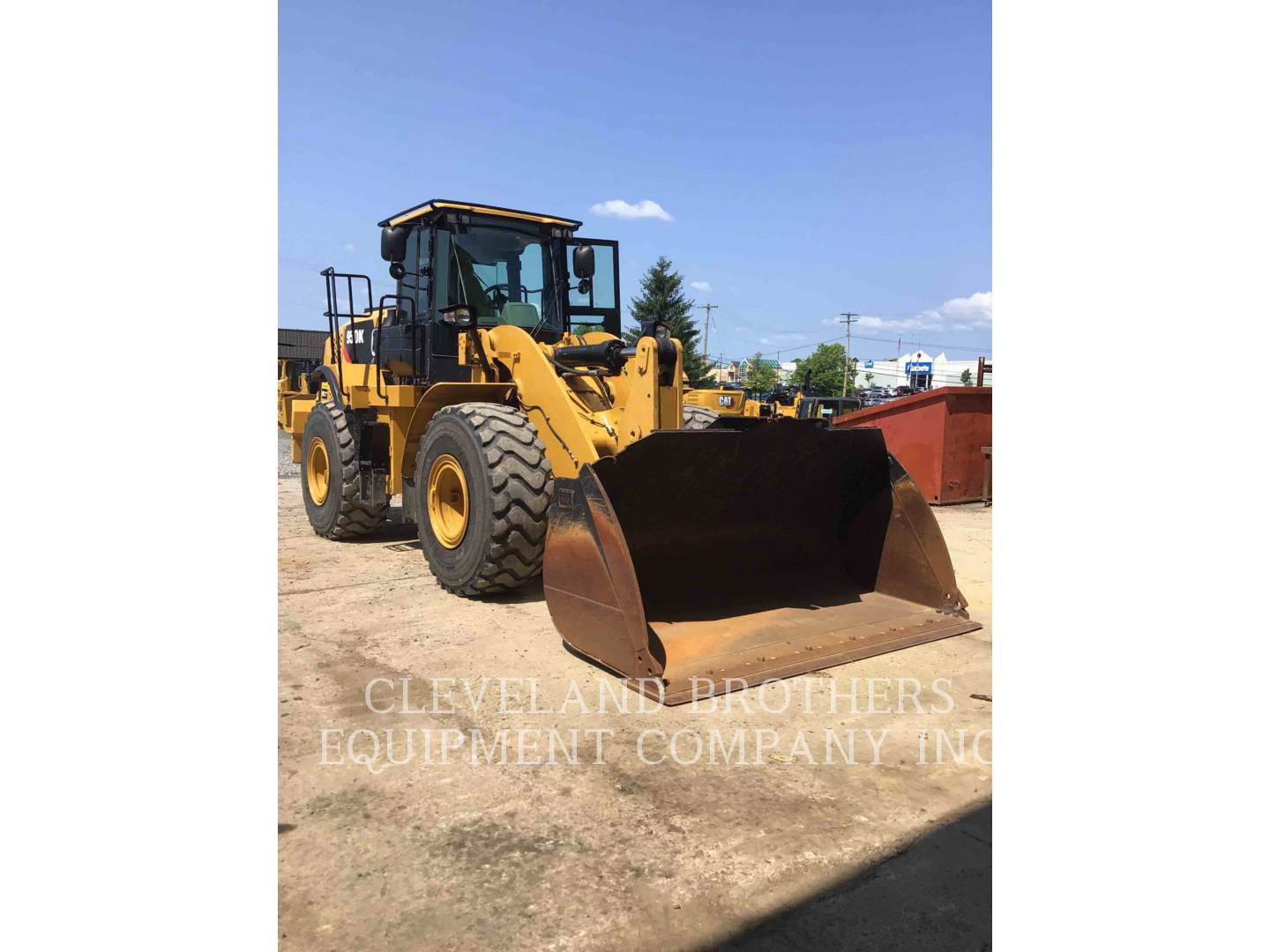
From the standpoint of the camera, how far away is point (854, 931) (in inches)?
93.4

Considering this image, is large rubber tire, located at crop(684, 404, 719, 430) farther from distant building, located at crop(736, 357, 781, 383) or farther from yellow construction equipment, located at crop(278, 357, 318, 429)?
distant building, located at crop(736, 357, 781, 383)

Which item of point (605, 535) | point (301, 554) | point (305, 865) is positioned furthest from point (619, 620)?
point (301, 554)

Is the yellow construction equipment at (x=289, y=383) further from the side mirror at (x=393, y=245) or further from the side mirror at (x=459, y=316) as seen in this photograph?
the side mirror at (x=459, y=316)

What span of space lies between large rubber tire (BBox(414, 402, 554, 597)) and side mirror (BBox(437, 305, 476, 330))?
3.58ft

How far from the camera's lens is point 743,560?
5605 millimetres

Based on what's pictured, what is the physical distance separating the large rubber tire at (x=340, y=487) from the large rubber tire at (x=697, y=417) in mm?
2912

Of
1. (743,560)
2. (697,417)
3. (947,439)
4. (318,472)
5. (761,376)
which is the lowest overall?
(743,560)

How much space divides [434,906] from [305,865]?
0.48 m

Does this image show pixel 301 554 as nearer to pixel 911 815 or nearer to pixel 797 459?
pixel 797 459

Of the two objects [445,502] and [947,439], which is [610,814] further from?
[947,439]

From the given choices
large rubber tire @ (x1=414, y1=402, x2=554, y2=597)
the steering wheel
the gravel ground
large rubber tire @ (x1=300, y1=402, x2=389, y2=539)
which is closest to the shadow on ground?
the gravel ground

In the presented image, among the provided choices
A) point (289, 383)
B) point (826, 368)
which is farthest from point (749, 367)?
point (289, 383)

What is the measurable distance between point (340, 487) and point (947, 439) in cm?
719

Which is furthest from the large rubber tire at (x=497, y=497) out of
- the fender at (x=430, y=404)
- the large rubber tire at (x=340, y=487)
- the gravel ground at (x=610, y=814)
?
the large rubber tire at (x=340, y=487)
